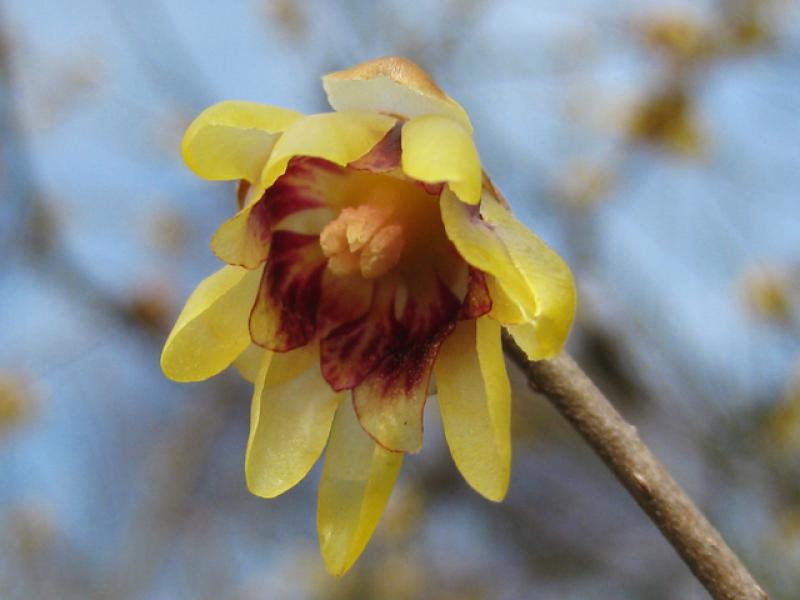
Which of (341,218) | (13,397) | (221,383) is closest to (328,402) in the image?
(341,218)

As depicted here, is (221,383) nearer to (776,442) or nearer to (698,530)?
(776,442)

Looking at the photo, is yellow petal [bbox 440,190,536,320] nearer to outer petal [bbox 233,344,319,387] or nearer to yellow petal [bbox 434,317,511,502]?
yellow petal [bbox 434,317,511,502]

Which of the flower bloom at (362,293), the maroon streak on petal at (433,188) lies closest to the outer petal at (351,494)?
the flower bloom at (362,293)

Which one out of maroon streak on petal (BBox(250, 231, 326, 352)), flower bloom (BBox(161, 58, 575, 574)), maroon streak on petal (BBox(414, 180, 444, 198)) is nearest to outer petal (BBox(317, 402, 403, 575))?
flower bloom (BBox(161, 58, 575, 574))

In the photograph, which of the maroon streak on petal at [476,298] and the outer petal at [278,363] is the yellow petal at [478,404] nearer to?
the maroon streak on petal at [476,298]

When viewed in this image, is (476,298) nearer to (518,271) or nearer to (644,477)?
(518,271)
